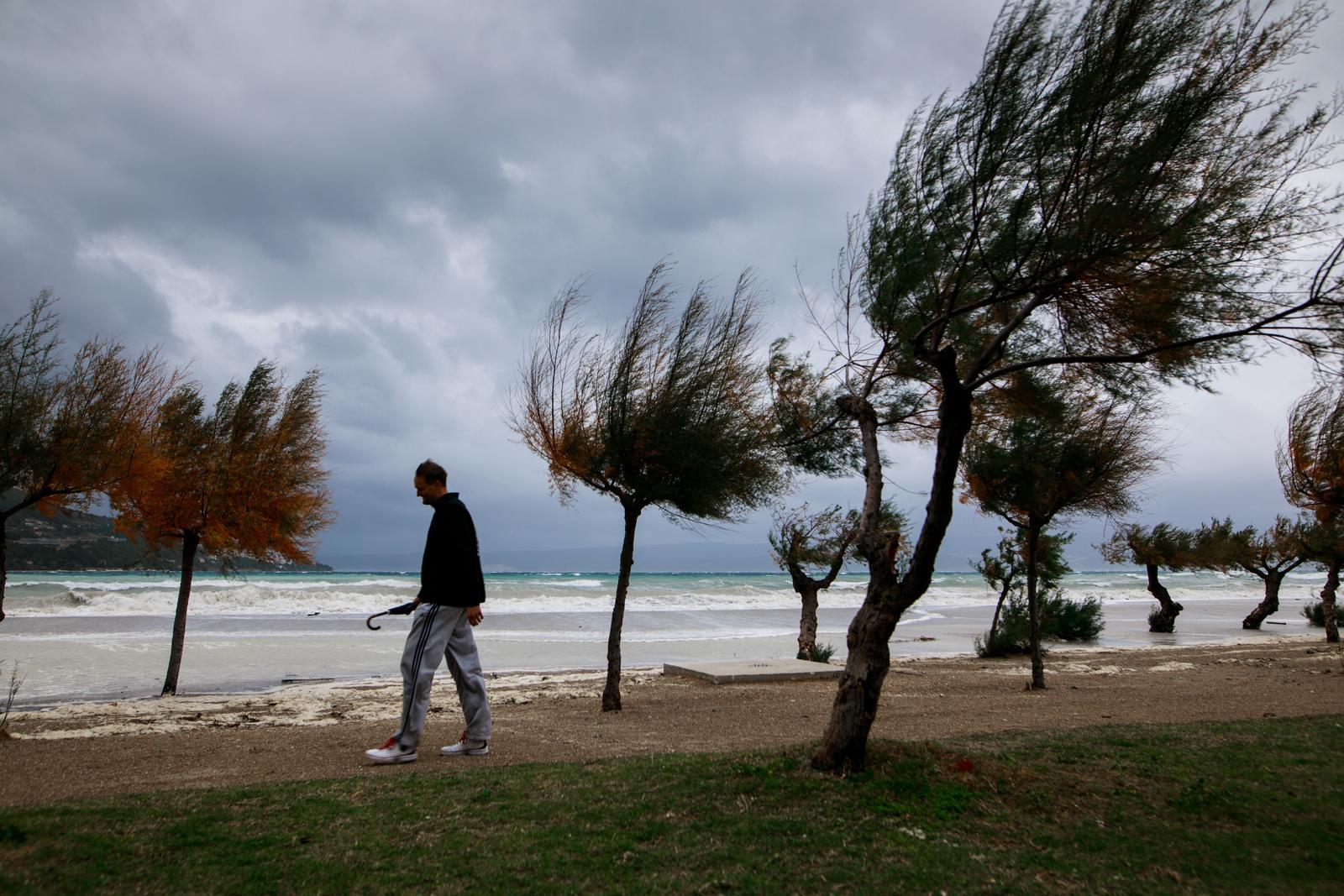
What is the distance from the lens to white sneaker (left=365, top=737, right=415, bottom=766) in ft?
21.2

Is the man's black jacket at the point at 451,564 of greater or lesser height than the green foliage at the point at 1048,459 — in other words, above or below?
below

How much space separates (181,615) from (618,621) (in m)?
7.20

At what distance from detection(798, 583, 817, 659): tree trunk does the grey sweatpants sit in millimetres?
11913

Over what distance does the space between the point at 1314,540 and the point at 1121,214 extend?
21511 millimetres

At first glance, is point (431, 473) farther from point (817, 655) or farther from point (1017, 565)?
point (1017, 565)

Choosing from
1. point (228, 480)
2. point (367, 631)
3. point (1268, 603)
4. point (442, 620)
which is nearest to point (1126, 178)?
point (442, 620)

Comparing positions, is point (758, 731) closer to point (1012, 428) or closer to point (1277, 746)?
point (1277, 746)

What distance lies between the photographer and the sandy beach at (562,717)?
21.7 ft

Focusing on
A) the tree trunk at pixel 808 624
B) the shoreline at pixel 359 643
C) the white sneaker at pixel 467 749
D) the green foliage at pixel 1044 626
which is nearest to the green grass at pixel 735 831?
the white sneaker at pixel 467 749

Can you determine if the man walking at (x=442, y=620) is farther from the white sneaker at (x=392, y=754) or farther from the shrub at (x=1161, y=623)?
the shrub at (x=1161, y=623)

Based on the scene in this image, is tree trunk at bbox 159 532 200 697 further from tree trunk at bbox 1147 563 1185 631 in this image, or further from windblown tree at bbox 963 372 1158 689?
tree trunk at bbox 1147 563 1185 631

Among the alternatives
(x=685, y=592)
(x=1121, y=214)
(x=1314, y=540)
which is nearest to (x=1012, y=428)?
(x=1121, y=214)

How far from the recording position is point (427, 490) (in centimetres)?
689

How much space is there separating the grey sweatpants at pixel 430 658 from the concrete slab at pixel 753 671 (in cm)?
747
